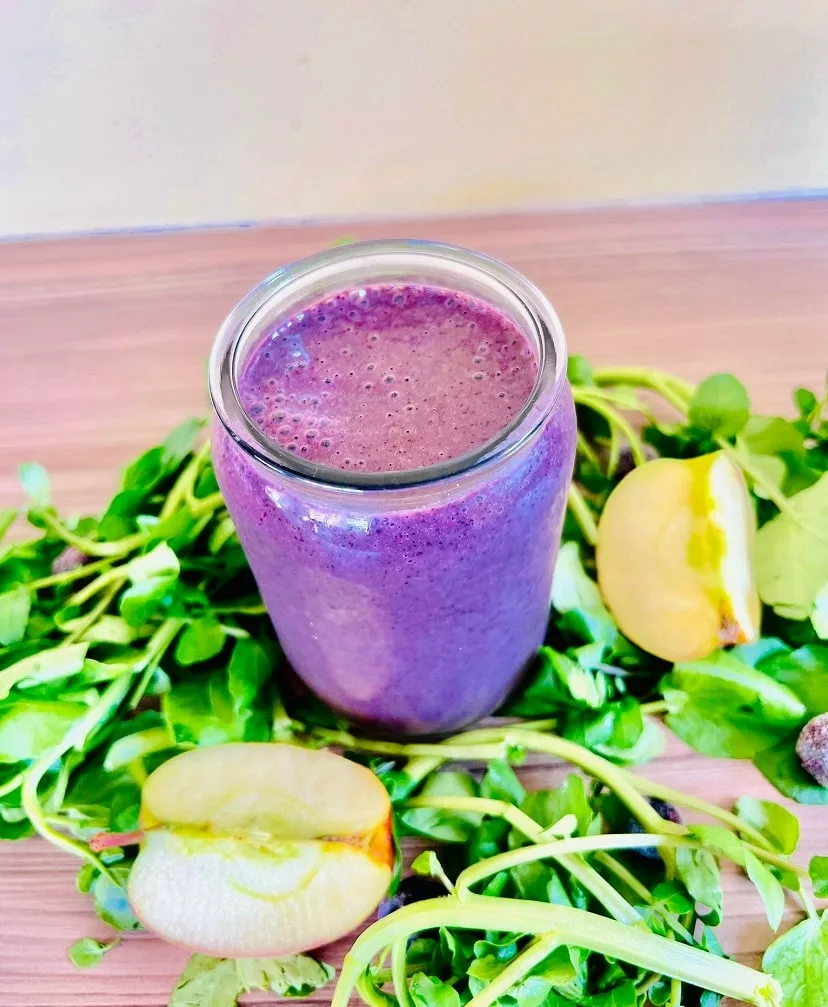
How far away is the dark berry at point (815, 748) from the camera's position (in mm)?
524

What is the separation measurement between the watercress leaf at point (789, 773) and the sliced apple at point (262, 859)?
8.9 inches

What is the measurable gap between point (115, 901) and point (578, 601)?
1.05ft

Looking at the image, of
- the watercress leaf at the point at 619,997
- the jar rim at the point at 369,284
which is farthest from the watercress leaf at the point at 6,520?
the watercress leaf at the point at 619,997

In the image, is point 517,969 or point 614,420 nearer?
point 517,969

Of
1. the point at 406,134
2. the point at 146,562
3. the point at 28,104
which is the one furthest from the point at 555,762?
the point at 28,104

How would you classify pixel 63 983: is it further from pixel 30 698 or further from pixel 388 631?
pixel 388 631

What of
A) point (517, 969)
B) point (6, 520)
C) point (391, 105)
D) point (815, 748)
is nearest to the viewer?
point (517, 969)

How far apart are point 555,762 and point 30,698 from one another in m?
0.31

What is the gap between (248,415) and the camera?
44 centimetres

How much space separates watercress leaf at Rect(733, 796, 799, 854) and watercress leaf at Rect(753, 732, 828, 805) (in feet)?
0.06

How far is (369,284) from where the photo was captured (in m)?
0.51

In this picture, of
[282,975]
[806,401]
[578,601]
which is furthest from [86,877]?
[806,401]

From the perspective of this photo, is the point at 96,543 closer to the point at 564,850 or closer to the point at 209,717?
the point at 209,717

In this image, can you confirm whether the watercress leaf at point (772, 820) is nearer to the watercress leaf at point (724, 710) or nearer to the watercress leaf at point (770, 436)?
the watercress leaf at point (724, 710)
